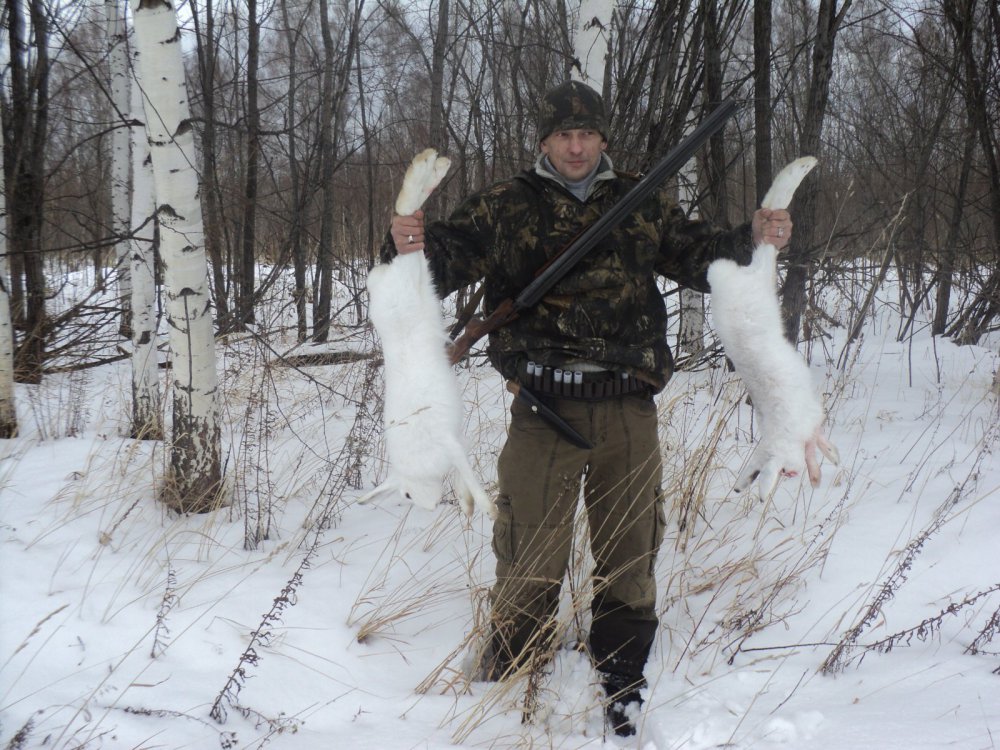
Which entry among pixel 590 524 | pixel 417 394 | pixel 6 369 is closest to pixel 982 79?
pixel 590 524

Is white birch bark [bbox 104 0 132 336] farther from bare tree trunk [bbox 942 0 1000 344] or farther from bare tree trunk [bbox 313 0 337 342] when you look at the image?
bare tree trunk [bbox 942 0 1000 344]

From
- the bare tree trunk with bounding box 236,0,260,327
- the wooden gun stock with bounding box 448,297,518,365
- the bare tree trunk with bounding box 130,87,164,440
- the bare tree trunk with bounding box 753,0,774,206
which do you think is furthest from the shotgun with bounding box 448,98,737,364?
the bare tree trunk with bounding box 236,0,260,327

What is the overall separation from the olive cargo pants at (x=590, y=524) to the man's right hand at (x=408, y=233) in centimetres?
64

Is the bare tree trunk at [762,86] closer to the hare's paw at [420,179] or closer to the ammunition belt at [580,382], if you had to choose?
the ammunition belt at [580,382]

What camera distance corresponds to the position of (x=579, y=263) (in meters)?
2.14

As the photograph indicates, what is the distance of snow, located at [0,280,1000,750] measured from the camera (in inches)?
78.4

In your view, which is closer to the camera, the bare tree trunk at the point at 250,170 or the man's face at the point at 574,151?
the man's face at the point at 574,151

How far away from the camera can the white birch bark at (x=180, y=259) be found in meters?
3.03

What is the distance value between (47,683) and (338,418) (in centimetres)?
296

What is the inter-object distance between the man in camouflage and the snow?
0.20 m

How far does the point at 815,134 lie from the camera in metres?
4.36

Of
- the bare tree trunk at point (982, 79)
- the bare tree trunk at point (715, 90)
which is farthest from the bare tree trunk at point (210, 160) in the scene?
the bare tree trunk at point (982, 79)

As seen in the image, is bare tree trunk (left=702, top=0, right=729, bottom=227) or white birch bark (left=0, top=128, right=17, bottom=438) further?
white birch bark (left=0, top=128, right=17, bottom=438)

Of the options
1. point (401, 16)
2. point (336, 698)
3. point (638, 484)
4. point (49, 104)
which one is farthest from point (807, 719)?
point (401, 16)
